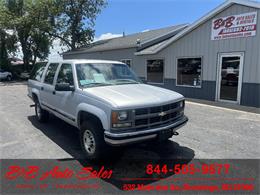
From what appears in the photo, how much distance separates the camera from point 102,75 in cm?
492

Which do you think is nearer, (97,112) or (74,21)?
(97,112)

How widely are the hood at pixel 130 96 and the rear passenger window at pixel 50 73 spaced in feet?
6.71

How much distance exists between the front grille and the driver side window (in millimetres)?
1840

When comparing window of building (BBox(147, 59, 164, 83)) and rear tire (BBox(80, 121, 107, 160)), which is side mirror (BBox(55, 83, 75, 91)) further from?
window of building (BBox(147, 59, 164, 83))

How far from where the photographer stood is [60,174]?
3791 mm

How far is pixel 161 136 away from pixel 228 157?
1.60 meters

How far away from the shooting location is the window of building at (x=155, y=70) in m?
14.2

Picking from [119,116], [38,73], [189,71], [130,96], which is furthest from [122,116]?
[189,71]

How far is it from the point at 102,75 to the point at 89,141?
1.48 meters

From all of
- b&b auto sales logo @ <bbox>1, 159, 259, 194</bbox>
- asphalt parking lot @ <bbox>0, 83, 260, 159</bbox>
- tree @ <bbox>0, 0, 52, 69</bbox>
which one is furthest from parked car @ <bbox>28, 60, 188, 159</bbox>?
tree @ <bbox>0, 0, 52, 69</bbox>

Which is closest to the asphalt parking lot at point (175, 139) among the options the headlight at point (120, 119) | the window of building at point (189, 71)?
the headlight at point (120, 119)

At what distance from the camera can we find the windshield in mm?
4672

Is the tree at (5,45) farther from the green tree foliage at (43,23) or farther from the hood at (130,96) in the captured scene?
the hood at (130,96)

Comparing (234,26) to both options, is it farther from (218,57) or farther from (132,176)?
(132,176)
